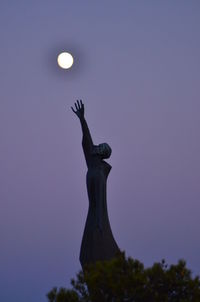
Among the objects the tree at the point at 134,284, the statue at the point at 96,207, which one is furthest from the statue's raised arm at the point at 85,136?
the tree at the point at 134,284

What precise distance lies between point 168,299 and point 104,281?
1.56 metres

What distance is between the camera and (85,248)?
19.6m

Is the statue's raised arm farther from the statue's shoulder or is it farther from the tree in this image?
the tree

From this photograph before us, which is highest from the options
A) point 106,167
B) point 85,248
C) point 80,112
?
point 80,112

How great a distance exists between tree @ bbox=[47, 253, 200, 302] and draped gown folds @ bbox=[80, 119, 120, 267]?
12.9 feet

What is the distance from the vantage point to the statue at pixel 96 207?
19.5 meters

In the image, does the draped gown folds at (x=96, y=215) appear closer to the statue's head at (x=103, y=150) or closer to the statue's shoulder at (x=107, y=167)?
the statue's shoulder at (x=107, y=167)

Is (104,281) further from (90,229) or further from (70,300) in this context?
(90,229)

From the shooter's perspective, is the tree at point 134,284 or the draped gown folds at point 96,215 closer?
the tree at point 134,284

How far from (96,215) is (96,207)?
25cm

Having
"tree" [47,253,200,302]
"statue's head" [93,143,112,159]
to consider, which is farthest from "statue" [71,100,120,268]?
"tree" [47,253,200,302]

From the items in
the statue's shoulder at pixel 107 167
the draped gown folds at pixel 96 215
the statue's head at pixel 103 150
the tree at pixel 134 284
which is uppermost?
the statue's head at pixel 103 150

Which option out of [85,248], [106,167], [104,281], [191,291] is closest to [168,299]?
[191,291]

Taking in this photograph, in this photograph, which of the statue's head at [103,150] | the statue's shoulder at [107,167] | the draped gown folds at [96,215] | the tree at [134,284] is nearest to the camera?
the tree at [134,284]
